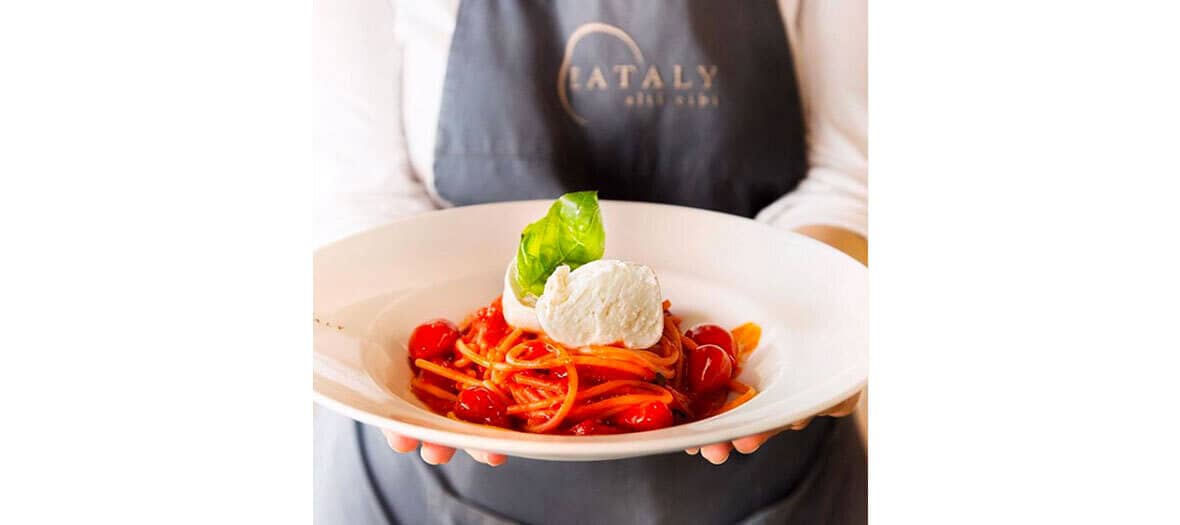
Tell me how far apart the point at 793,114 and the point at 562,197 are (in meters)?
0.37

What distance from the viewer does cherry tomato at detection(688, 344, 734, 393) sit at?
1.60 m

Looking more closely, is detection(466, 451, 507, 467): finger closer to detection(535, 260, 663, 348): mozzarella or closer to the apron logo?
detection(535, 260, 663, 348): mozzarella

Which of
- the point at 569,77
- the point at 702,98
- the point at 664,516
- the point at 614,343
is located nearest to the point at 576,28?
the point at 569,77

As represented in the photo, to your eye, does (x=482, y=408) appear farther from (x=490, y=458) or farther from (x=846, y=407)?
(x=846, y=407)

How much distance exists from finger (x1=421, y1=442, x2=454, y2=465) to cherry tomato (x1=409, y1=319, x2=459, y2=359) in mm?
130

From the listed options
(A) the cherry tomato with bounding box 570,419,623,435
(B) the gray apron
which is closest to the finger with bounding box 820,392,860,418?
(B) the gray apron

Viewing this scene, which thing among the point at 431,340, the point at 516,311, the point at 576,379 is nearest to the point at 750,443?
the point at 576,379

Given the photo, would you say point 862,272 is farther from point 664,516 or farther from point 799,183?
point 664,516

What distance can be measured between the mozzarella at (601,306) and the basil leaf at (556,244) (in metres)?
0.03

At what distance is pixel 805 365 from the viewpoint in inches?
61.6

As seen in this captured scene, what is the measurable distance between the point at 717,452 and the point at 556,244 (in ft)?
1.23

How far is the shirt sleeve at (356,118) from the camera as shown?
1685 mm

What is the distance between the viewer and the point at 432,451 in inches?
64.1

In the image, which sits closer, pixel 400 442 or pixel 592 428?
pixel 592 428
